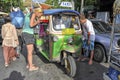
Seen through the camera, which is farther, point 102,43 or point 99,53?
point 99,53

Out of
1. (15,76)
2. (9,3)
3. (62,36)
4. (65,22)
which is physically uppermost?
(9,3)

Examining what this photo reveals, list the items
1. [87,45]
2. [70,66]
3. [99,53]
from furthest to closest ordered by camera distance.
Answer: [99,53] < [87,45] < [70,66]

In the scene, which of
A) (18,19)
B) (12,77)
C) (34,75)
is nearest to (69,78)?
(34,75)

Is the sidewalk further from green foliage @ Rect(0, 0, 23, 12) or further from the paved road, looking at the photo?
green foliage @ Rect(0, 0, 23, 12)

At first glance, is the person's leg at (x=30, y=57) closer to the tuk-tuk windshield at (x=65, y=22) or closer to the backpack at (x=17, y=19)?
the tuk-tuk windshield at (x=65, y=22)

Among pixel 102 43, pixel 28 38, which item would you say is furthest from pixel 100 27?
pixel 28 38

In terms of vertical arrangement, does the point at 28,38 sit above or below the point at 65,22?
below

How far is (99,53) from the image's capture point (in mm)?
8766

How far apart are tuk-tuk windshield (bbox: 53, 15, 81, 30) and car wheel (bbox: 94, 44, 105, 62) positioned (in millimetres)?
1240

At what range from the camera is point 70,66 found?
6.78 m

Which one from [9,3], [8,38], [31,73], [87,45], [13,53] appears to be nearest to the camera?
[31,73]

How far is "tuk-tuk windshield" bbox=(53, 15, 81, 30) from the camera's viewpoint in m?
7.76

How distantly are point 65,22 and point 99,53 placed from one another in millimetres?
1859

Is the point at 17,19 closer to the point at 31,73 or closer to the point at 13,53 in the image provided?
the point at 13,53
